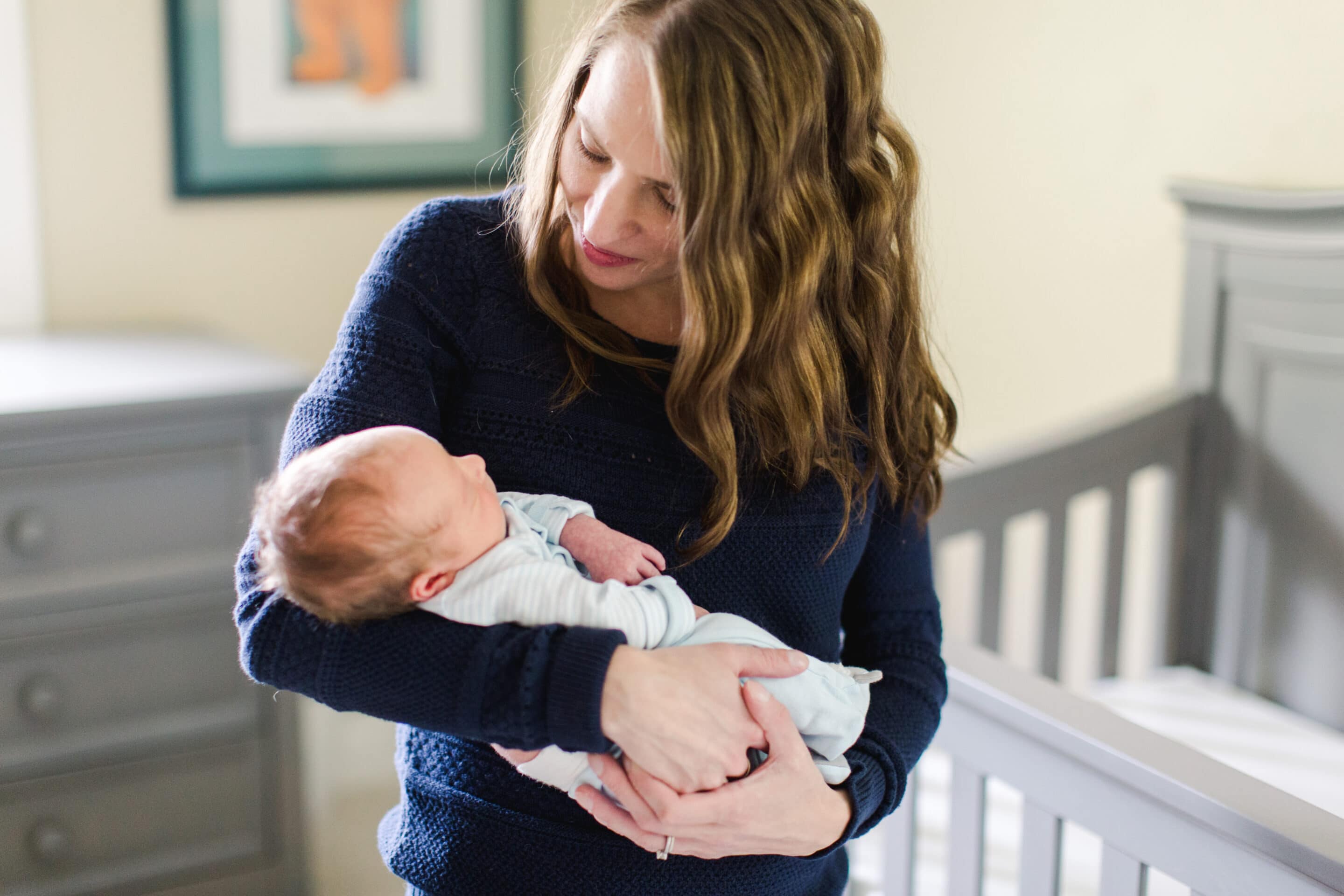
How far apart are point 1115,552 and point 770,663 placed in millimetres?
1506

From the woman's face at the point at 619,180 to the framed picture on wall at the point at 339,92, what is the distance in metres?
1.26

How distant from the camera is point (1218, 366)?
2.16m

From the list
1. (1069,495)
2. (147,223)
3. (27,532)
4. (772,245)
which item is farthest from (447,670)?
(147,223)

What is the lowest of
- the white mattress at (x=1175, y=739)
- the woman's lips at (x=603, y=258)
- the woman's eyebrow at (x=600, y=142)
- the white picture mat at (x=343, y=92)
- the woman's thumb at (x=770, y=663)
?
the white mattress at (x=1175, y=739)

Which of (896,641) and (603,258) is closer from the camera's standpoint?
(603,258)

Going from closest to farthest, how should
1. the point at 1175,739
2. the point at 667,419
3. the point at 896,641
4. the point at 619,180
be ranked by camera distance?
the point at 619,180, the point at 667,419, the point at 896,641, the point at 1175,739

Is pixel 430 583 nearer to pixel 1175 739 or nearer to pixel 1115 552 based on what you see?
pixel 1175 739

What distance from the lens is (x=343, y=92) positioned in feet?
7.81

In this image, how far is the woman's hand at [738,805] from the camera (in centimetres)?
87

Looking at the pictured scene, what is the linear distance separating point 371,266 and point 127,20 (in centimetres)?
145

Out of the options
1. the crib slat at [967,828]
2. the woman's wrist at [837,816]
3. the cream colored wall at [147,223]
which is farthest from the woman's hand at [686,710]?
the cream colored wall at [147,223]

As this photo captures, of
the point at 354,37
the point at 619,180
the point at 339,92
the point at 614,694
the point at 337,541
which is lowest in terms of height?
the point at 614,694

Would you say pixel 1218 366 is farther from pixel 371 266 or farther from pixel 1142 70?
pixel 371 266

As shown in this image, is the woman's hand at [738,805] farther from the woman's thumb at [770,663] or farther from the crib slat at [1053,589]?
the crib slat at [1053,589]
